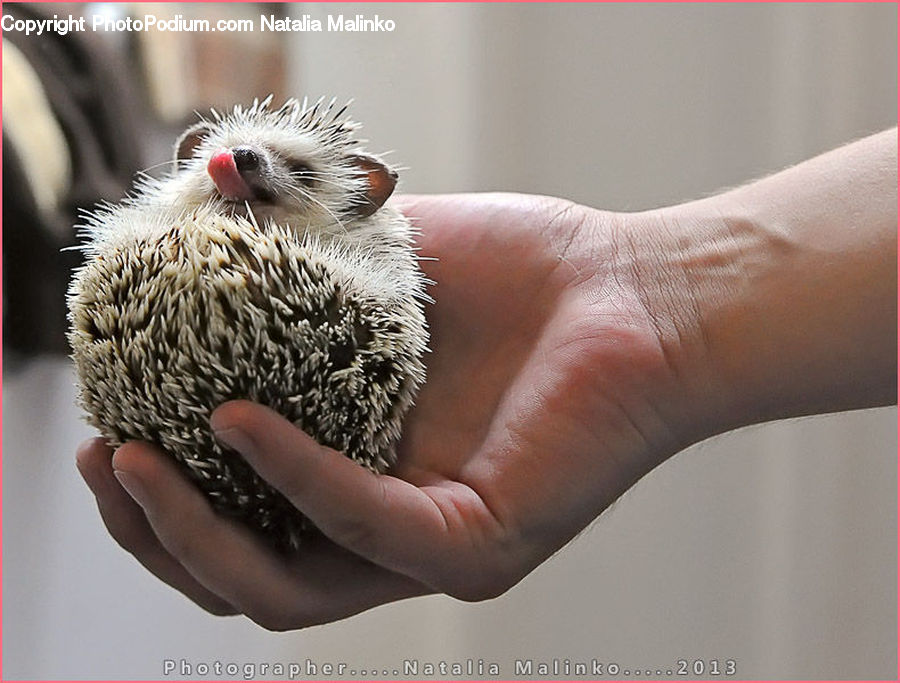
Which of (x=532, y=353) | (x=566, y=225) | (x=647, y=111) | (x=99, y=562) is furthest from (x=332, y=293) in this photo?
(x=647, y=111)

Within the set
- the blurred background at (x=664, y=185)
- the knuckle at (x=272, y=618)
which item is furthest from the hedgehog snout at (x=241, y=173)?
the blurred background at (x=664, y=185)

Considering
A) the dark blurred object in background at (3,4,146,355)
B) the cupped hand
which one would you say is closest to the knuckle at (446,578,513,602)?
the cupped hand

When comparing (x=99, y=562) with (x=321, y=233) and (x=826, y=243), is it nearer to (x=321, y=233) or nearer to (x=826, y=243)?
(x=321, y=233)

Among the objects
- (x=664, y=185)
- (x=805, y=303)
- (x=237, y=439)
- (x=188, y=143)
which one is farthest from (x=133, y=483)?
(x=664, y=185)

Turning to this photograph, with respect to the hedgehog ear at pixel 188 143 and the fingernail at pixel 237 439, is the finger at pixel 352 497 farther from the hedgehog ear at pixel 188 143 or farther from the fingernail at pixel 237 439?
the hedgehog ear at pixel 188 143

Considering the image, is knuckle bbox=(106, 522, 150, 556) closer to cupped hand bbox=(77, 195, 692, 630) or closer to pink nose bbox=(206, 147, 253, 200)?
cupped hand bbox=(77, 195, 692, 630)

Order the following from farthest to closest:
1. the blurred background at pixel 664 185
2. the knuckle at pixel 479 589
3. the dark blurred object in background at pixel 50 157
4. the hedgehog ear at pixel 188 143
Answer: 1. the blurred background at pixel 664 185
2. the dark blurred object in background at pixel 50 157
3. the hedgehog ear at pixel 188 143
4. the knuckle at pixel 479 589
